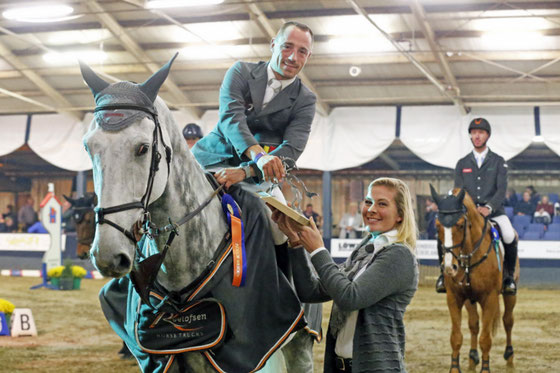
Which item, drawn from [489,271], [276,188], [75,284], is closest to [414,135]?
[75,284]

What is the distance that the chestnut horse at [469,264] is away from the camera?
5.82 meters

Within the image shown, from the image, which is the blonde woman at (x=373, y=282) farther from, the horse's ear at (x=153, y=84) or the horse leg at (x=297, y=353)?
the horse's ear at (x=153, y=84)

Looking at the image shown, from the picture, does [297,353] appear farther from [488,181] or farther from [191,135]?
[488,181]

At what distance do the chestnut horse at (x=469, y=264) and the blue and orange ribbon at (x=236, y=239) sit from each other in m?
3.70

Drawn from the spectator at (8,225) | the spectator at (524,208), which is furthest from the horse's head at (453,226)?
the spectator at (8,225)

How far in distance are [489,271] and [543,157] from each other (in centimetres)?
1670

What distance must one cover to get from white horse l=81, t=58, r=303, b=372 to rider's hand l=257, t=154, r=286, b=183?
138 millimetres

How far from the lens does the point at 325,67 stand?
14.7 m

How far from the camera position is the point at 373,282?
214 centimetres

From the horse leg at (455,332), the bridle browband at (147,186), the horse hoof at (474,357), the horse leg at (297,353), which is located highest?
the bridle browband at (147,186)

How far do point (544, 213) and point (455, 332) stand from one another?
10.5m

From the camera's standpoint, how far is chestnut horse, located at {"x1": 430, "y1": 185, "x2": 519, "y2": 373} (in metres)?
5.82

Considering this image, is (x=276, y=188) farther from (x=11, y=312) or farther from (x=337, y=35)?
(x=337, y=35)

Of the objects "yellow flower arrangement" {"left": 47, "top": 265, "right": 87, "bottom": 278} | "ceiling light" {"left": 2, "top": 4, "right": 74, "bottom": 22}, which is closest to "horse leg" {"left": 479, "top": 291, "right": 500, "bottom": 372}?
"yellow flower arrangement" {"left": 47, "top": 265, "right": 87, "bottom": 278}
